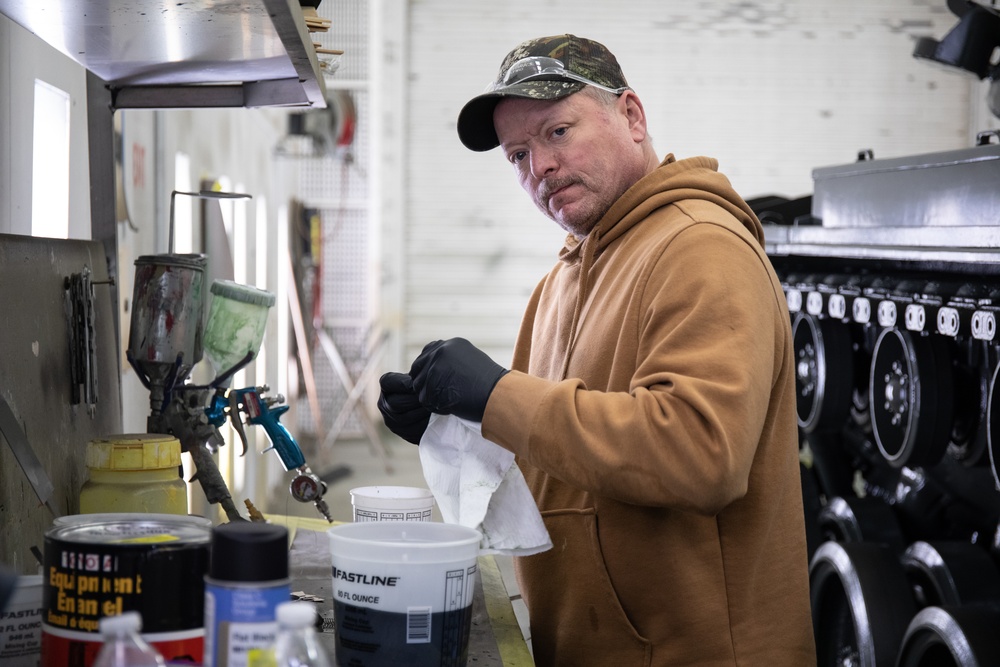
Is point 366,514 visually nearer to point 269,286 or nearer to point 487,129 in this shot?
point 487,129

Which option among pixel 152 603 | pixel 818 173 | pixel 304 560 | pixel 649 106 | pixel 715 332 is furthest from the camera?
pixel 649 106

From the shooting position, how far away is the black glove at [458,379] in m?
1.46

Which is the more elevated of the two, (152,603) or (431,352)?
(431,352)

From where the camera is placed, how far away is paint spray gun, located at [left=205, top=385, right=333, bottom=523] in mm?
1669

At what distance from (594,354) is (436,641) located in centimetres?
62

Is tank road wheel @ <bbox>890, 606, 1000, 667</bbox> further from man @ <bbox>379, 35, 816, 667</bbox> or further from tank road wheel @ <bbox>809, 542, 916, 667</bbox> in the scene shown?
man @ <bbox>379, 35, 816, 667</bbox>

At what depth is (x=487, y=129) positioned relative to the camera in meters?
1.99

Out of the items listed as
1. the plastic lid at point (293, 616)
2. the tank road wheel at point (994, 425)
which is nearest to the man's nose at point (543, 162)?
the plastic lid at point (293, 616)

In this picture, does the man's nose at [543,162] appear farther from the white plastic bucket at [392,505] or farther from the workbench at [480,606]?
the workbench at [480,606]

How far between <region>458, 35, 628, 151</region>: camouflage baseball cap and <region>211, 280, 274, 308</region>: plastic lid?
49 cm

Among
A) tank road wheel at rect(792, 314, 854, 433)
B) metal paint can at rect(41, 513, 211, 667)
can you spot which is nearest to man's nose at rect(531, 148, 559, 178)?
metal paint can at rect(41, 513, 211, 667)

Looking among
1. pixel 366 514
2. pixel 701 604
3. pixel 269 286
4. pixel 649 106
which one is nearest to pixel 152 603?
pixel 366 514

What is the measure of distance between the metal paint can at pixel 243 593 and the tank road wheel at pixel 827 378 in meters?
3.60

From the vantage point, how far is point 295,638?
849 millimetres
